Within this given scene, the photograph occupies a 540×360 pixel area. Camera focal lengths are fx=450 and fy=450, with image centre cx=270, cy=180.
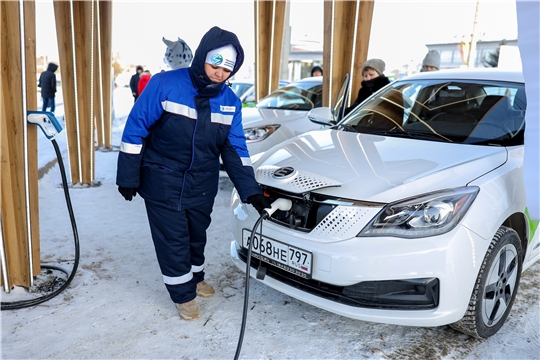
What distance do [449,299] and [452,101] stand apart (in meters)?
1.66

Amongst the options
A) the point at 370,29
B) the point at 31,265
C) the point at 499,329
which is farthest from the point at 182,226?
the point at 370,29

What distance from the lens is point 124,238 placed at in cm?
391

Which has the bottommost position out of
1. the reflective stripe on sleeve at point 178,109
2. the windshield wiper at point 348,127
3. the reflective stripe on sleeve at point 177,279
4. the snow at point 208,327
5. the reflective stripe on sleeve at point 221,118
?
the snow at point 208,327

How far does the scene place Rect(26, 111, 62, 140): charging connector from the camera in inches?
104

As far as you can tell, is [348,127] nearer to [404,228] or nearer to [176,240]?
[404,228]

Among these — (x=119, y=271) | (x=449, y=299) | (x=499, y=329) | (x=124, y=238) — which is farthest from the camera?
(x=124, y=238)

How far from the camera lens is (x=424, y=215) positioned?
6.84 ft

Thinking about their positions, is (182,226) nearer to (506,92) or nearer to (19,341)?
(19,341)

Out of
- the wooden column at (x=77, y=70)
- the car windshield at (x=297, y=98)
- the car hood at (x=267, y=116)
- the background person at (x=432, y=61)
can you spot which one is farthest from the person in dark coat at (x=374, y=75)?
the wooden column at (x=77, y=70)

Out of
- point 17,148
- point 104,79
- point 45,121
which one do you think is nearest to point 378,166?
point 45,121

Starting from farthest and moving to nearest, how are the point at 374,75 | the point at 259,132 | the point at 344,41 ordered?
the point at 344,41 < the point at 259,132 < the point at 374,75

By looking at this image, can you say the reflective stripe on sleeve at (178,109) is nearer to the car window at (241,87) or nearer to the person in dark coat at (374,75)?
the person in dark coat at (374,75)

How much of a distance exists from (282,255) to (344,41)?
427 centimetres

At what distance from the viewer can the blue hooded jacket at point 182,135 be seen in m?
2.32
